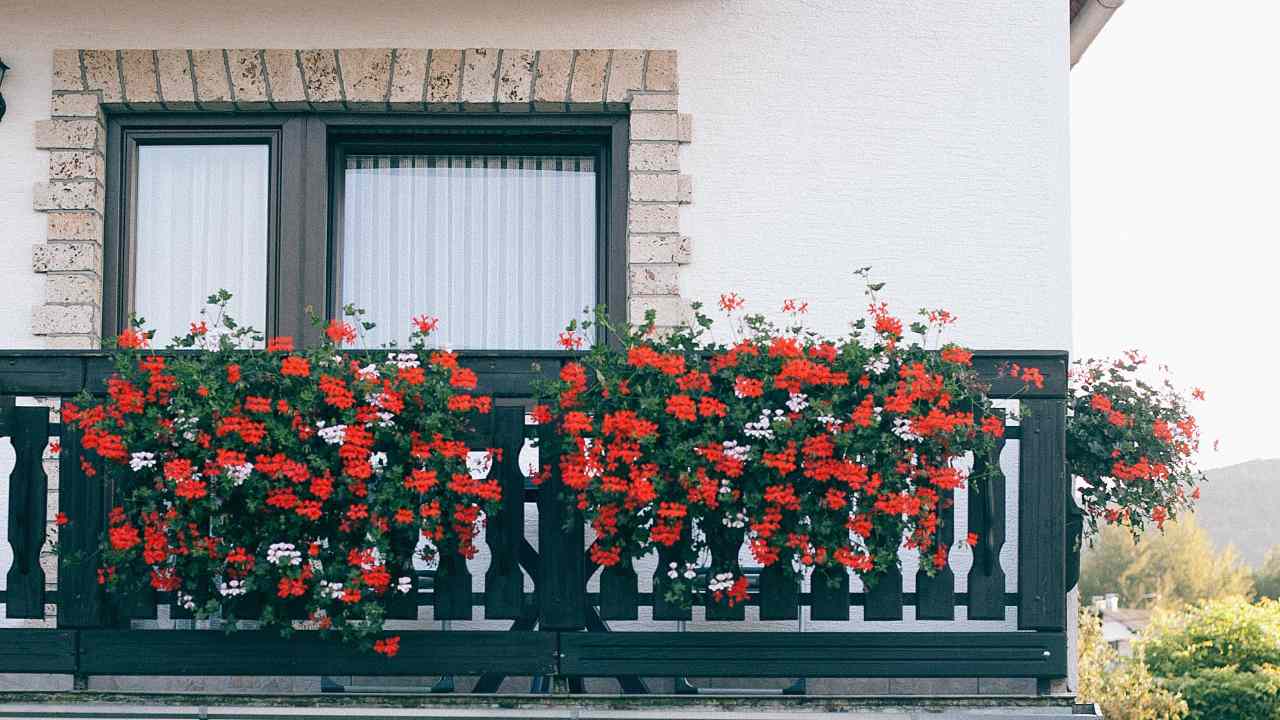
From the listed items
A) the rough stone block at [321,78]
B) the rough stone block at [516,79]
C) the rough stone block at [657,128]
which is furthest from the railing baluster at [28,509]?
the rough stone block at [657,128]

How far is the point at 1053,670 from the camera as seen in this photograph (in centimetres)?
526

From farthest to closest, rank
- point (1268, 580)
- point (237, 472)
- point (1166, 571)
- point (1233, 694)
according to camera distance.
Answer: point (1268, 580) < point (1166, 571) < point (1233, 694) < point (237, 472)

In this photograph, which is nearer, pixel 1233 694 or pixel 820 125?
pixel 820 125

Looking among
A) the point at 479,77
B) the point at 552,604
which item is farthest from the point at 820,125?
the point at 552,604

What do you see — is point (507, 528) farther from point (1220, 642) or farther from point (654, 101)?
point (1220, 642)

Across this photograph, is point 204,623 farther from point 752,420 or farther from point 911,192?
point 911,192

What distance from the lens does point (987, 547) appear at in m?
5.24

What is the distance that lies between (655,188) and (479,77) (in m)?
0.94

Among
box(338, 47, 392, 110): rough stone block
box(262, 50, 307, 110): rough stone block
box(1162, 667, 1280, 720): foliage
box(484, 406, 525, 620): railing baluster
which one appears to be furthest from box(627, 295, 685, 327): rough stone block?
box(1162, 667, 1280, 720): foliage

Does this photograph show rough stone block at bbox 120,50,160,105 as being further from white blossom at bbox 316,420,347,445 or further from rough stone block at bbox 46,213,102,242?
white blossom at bbox 316,420,347,445

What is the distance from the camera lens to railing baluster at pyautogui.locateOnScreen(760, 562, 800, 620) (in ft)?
17.0

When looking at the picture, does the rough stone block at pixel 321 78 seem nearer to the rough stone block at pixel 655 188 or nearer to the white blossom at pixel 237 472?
the rough stone block at pixel 655 188

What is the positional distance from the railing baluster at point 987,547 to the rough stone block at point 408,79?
9.75 feet

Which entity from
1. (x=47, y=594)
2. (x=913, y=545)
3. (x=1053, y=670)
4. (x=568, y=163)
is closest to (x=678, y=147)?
(x=568, y=163)
